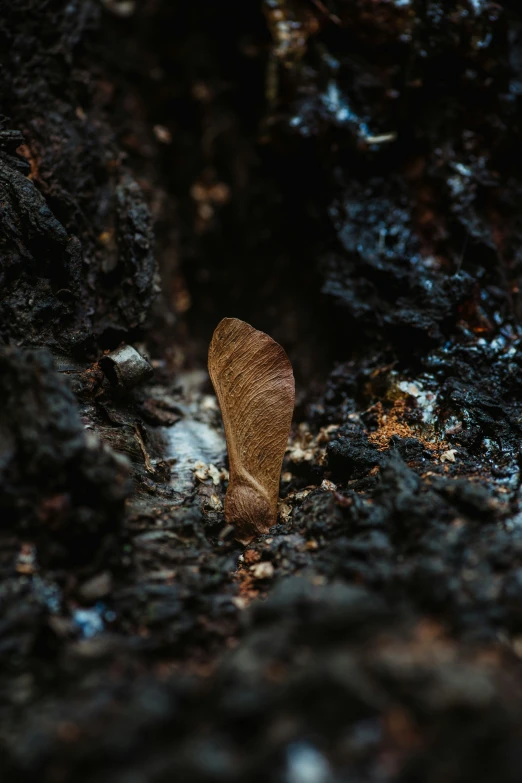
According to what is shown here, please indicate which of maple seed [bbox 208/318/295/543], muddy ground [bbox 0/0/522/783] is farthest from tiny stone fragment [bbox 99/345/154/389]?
maple seed [bbox 208/318/295/543]

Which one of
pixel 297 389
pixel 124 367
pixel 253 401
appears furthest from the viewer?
pixel 297 389

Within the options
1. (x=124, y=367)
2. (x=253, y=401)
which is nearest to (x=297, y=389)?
(x=253, y=401)

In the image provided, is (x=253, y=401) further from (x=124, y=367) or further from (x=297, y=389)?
(x=297, y=389)

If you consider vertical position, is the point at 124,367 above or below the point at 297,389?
above

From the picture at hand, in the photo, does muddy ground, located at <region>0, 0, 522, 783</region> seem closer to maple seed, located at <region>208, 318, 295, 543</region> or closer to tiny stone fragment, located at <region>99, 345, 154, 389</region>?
tiny stone fragment, located at <region>99, 345, 154, 389</region>

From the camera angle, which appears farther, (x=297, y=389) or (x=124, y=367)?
(x=297, y=389)

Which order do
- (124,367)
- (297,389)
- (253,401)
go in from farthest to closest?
(297,389), (124,367), (253,401)

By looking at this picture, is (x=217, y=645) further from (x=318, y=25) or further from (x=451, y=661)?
(x=318, y=25)
